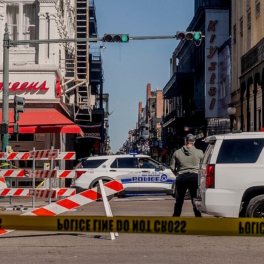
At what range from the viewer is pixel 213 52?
55.7m

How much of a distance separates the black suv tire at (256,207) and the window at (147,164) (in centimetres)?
1222

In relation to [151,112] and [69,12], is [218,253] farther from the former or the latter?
[151,112]

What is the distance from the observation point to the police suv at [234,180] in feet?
36.8

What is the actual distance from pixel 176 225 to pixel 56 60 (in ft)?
97.3

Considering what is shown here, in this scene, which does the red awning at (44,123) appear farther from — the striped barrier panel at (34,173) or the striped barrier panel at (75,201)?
the striped barrier panel at (75,201)

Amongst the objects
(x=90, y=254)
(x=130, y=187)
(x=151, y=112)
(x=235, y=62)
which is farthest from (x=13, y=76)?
(x=151, y=112)

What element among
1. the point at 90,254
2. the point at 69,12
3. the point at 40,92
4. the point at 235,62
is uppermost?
the point at 69,12

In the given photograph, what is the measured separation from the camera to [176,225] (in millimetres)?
5543

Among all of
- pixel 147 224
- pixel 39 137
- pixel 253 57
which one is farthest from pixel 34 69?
pixel 147 224

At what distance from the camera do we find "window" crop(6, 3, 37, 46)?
32.9 metres

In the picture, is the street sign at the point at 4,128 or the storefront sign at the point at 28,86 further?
the storefront sign at the point at 28,86

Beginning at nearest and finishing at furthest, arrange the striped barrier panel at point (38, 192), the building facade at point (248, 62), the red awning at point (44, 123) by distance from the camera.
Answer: the striped barrier panel at point (38, 192)
the red awning at point (44, 123)
the building facade at point (248, 62)

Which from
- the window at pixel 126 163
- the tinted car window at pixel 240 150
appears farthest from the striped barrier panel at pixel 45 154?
the tinted car window at pixel 240 150

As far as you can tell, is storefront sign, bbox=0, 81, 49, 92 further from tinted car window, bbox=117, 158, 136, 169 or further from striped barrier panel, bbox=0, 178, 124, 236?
striped barrier panel, bbox=0, 178, 124, 236
